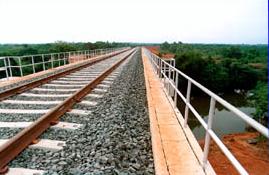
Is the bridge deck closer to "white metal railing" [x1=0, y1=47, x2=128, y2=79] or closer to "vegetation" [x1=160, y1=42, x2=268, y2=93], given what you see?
"white metal railing" [x1=0, y1=47, x2=128, y2=79]

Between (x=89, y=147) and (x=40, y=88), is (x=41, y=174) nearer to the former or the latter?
(x=89, y=147)

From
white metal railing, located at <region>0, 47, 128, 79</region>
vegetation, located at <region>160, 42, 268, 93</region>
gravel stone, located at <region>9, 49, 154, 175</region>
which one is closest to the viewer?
gravel stone, located at <region>9, 49, 154, 175</region>

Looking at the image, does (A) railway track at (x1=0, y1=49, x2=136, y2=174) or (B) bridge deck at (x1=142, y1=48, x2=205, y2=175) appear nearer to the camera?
(B) bridge deck at (x1=142, y1=48, x2=205, y2=175)

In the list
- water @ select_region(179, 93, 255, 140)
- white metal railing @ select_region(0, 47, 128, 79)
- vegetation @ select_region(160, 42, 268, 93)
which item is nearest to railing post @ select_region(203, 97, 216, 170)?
white metal railing @ select_region(0, 47, 128, 79)

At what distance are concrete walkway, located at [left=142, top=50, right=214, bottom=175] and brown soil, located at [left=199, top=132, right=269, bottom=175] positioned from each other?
18.5 feet

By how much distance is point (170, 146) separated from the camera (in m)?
3.72

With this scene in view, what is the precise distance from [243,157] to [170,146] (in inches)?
433

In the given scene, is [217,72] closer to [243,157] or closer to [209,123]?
[243,157]

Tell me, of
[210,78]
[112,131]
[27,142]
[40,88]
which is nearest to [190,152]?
[112,131]

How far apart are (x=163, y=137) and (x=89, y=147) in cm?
127

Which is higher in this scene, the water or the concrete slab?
the concrete slab

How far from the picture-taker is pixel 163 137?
13.3 feet

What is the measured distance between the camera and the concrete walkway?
3.05m

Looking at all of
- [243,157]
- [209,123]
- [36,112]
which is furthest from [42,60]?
[209,123]
